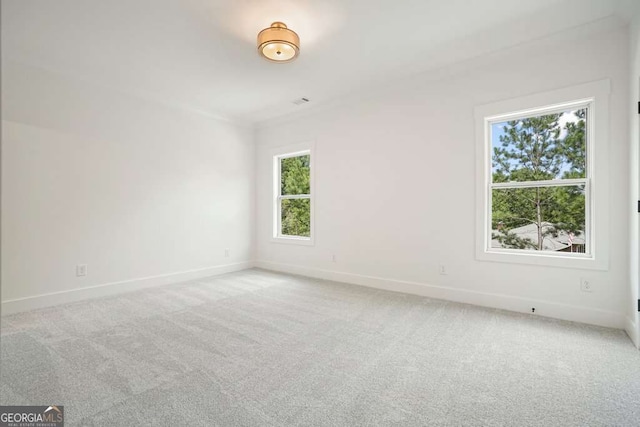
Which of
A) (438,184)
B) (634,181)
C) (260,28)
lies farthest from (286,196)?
(634,181)

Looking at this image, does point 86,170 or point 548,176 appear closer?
point 548,176

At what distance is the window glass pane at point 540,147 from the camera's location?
2.90m

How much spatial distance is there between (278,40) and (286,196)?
2893 millimetres

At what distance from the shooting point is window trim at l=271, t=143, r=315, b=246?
4766 millimetres

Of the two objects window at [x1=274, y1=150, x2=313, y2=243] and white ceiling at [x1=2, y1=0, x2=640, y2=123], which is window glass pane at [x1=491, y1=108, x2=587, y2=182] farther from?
window at [x1=274, y1=150, x2=313, y2=243]

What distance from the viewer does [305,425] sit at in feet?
4.93

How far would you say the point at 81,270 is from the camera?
11.6 ft

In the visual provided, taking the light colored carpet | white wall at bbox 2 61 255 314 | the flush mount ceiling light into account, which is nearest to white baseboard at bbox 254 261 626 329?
the light colored carpet

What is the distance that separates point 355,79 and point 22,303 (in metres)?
4.29

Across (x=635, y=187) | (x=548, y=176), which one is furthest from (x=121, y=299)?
(x=635, y=187)

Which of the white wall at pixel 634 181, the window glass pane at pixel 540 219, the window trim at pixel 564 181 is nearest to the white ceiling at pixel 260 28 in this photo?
the white wall at pixel 634 181

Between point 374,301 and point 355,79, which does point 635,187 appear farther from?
point 355,79

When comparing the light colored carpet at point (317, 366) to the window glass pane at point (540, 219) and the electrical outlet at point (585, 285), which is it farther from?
the window glass pane at point (540, 219)

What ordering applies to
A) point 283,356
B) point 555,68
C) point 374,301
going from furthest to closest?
point 374,301 → point 555,68 → point 283,356
